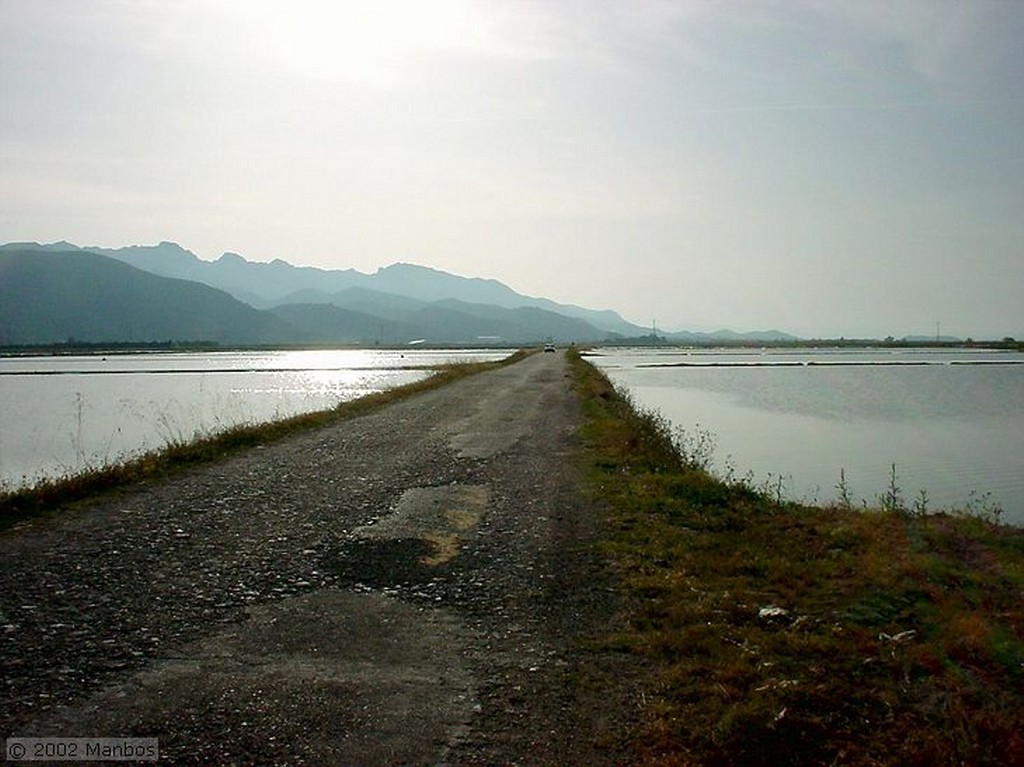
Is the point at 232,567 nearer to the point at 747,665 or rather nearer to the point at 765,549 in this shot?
the point at 747,665

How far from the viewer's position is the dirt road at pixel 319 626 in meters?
5.57

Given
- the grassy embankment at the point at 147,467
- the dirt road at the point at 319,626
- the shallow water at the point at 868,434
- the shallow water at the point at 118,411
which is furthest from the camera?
the shallow water at the point at 118,411

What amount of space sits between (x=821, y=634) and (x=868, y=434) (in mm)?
27242

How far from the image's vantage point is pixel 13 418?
38656 millimetres

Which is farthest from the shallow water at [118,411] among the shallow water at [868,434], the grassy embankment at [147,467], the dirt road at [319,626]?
the shallow water at [868,434]

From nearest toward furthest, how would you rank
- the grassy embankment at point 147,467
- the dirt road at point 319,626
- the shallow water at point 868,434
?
the dirt road at point 319,626
the grassy embankment at point 147,467
the shallow water at point 868,434

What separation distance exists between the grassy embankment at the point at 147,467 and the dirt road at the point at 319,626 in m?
0.67

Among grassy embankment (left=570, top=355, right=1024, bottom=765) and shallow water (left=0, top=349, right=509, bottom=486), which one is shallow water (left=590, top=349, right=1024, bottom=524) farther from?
shallow water (left=0, top=349, right=509, bottom=486)

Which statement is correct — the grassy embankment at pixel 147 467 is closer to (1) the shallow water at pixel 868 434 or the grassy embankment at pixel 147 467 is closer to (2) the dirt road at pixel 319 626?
(2) the dirt road at pixel 319 626

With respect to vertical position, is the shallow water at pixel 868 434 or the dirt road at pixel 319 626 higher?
the dirt road at pixel 319 626

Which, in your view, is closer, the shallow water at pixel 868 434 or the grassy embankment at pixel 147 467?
the grassy embankment at pixel 147 467

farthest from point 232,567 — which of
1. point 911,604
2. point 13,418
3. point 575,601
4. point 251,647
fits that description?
point 13,418

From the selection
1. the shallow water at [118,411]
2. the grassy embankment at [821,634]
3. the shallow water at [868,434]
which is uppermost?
the grassy embankment at [821,634]

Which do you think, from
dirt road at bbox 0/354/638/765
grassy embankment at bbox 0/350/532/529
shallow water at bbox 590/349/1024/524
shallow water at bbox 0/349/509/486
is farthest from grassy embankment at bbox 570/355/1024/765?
shallow water at bbox 0/349/509/486
